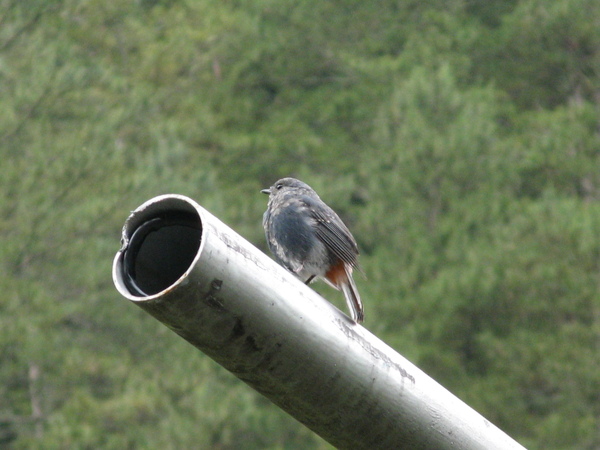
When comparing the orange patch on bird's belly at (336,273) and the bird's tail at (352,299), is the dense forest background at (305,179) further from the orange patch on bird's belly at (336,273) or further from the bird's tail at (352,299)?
the bird's tail at (352,299)

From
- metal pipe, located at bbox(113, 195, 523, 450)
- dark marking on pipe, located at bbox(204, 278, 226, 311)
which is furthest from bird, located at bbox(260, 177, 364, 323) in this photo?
dark marking on pipe, located at bbox(204, 278, 226, 311)

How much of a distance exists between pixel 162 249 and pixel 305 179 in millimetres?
19656

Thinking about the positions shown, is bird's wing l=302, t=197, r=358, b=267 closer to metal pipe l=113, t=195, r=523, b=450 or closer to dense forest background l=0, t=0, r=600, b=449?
metal pipe l=113, t=195, r=523, b=450

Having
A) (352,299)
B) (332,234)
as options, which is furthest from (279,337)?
(332,234)

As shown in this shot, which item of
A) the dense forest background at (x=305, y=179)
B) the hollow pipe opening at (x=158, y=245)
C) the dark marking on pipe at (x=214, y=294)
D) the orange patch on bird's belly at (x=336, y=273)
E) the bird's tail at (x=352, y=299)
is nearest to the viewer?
the dark marking on pipe at (x=214, y=294)

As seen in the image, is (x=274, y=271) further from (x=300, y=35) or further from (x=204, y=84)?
(x=300, y=35)

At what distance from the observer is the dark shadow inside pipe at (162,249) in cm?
182

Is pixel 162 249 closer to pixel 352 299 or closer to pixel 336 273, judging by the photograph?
pixel 352 299

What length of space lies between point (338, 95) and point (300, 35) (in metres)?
1.93

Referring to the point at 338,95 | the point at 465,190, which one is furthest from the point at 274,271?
the point at 338,95

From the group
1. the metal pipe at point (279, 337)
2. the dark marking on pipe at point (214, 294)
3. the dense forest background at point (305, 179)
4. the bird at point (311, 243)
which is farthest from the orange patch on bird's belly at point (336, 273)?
the dense forest background at point (305, 179)

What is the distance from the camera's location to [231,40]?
24.5 m

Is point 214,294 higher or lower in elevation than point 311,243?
lower

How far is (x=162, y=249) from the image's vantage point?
1.87 metres
